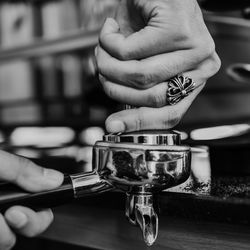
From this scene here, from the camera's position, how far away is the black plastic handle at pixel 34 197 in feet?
1.84

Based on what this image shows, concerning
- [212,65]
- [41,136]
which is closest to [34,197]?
[212,65]

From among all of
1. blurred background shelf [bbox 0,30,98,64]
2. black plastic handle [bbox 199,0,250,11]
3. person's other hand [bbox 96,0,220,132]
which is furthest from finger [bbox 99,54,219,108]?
blurred background shelf [bbox 0,30,98,64]

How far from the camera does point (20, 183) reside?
0.57m

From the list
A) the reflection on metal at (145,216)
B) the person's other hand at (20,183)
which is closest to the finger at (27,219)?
the person's other hand at (20,183)

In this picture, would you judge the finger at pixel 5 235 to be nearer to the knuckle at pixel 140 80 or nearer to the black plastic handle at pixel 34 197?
Answer: the black plastic handle at pixel 34 197

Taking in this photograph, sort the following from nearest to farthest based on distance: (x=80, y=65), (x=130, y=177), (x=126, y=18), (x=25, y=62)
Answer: (x=130, y=177), (x=126, y=18), (x=80, y=65), (x=25, y=62)

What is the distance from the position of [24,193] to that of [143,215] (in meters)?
0.17

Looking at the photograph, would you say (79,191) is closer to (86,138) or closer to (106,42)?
(106,42)

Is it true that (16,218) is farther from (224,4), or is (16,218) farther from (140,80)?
(224,4)

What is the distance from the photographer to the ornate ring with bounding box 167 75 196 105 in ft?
2.02

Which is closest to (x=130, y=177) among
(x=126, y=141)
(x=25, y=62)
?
(x=126, y=141)

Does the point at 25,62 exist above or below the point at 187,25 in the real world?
above

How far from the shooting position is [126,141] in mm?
571

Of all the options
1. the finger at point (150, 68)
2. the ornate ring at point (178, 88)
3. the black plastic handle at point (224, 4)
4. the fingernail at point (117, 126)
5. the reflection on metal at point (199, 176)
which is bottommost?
the reflection on metal at point (199, 176)
